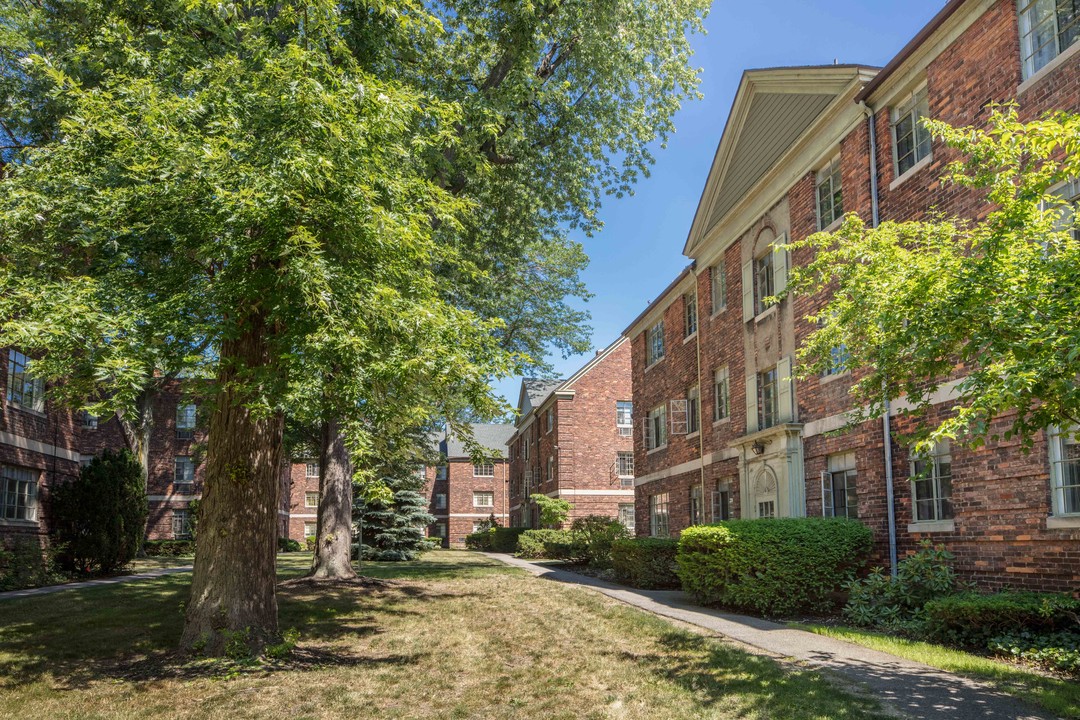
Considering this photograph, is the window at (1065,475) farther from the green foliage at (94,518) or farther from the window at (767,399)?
the green foliage at (94,518)

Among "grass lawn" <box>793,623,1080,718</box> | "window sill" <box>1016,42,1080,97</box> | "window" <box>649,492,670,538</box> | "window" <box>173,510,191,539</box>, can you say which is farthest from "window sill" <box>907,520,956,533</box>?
"window" <box>173,510,191,539</box>

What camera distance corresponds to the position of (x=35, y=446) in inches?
804

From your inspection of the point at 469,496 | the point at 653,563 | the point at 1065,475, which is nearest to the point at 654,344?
the point at 653,563

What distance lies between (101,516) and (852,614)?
1840 centimetres

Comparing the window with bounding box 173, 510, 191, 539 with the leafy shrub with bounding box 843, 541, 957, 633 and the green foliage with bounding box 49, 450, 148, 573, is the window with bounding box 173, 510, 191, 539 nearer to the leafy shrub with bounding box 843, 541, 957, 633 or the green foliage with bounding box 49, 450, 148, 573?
the green foliage with bounding box 49, 450, 148, 573

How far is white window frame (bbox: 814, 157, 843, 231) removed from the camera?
15.6 m

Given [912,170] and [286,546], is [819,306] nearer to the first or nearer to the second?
[912,170]

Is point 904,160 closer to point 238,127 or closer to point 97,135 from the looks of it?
point 238,127

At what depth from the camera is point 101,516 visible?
21.3m

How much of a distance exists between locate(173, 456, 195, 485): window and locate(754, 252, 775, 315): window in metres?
36.7

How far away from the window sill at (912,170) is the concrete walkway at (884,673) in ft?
23.9

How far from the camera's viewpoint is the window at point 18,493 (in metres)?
18.9

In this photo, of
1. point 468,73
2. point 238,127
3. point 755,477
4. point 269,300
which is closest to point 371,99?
point 238,127

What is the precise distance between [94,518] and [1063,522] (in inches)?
834
